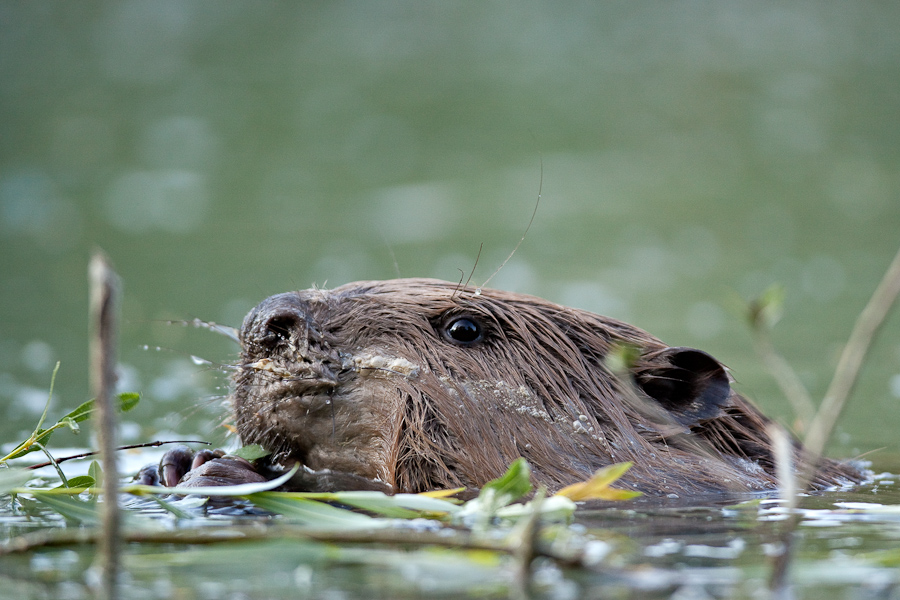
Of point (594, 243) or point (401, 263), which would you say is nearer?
point (401, 263)

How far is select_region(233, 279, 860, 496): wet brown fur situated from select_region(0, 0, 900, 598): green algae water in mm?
401

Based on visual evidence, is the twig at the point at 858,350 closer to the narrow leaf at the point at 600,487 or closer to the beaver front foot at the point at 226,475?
the narrow leaf at the point at 600,487

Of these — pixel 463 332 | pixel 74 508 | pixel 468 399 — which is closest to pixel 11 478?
pixel 74 508

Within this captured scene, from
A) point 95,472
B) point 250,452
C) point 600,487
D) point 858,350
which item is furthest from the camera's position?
point 250,452

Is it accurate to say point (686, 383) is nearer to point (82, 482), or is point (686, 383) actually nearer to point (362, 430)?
point (362, 430)

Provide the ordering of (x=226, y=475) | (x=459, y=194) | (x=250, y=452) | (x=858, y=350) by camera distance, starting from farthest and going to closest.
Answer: (x=459, y=194) → (x=250, y=452) → (x=226, y=475) → (x=858, y=350)

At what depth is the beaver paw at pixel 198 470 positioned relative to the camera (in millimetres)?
3248

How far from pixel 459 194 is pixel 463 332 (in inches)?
469

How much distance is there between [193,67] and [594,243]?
10.4 m

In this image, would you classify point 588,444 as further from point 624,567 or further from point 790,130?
point 790,130

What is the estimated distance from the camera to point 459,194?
50.6 feet

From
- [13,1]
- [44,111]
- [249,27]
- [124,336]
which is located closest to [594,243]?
[124,336]

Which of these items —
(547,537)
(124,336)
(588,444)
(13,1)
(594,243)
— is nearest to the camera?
(547,537)

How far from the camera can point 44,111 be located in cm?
1809
